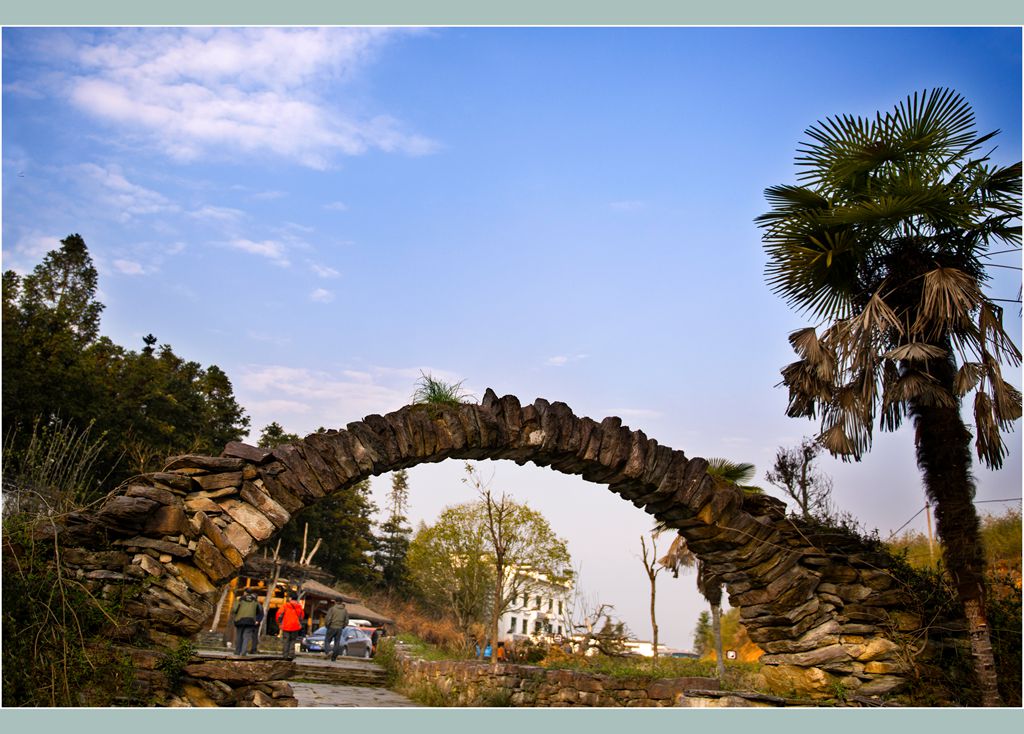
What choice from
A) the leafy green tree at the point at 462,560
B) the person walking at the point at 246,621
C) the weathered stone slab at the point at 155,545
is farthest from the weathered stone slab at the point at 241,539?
the leafy green tree at the point at 462,560

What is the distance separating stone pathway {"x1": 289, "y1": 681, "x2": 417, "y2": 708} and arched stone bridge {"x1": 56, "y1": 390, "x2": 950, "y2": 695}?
3.94 metres

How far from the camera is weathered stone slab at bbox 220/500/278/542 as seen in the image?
6.89m

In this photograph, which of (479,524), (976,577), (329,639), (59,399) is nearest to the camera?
(976,577)

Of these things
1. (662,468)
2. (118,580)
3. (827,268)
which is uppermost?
(827,268)

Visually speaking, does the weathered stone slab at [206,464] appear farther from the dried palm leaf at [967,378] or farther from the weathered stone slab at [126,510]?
the dried palm leaf at [967,378]

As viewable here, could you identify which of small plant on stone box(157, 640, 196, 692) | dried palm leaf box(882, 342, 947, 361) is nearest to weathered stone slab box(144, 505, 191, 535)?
small plant on stone box(157, 640, 196, 692)

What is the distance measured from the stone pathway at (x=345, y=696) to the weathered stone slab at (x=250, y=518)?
4.48 meters

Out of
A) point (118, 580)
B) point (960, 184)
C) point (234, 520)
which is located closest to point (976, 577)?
point (960, 184)

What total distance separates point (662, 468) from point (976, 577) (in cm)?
314

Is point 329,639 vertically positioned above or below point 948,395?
below

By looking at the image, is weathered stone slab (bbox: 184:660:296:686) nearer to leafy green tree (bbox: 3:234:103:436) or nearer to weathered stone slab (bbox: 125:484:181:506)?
weathered stone slab (bbox: 125:484:181:506)

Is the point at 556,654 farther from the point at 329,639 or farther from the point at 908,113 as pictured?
the point at 908,113

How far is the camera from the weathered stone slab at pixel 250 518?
271 inches

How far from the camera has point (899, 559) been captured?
8.84 m
